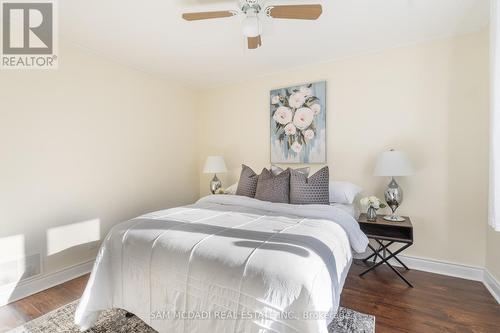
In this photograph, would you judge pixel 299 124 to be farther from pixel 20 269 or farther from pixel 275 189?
pixel 20 269

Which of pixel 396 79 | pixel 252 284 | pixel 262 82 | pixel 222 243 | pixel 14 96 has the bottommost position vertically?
pixel 252 284

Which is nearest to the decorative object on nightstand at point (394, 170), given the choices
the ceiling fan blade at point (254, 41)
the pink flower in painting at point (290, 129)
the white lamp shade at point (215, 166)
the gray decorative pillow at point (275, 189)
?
the gray decorative pillow at point (275, 189)

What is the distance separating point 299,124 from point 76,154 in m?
2.62

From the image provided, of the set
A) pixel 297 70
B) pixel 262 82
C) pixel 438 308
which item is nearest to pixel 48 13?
pixel 262 82

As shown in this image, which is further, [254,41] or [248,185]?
[248,185]

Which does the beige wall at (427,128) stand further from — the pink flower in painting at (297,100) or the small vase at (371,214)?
the small vase at (371,214)

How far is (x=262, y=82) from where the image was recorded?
11.5 ft

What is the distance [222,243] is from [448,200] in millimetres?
2411

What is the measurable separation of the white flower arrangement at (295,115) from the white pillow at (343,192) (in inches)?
31.0

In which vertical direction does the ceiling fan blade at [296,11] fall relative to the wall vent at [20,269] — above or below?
above

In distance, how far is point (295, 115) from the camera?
10.5 feet

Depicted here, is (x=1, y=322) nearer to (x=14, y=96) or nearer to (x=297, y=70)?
(x=14, y=96)

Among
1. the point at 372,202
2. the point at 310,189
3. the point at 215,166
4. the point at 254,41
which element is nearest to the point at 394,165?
the point at 372,202

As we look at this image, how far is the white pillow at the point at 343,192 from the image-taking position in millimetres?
2506
